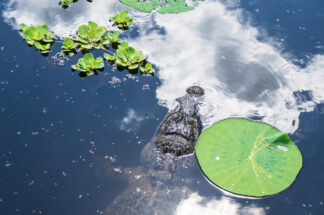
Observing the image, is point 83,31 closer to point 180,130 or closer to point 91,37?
point 91,37

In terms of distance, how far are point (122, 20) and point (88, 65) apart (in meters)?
1.22

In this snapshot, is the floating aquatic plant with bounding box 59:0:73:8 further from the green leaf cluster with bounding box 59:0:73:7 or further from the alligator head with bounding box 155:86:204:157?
the alligator head with bounding box 155:86:204:157

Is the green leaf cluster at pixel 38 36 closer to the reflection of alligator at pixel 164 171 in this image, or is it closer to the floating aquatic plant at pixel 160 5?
the floating aquatic plant at pixel 160 5

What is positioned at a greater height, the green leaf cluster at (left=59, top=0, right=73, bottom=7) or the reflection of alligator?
the green leaf cluster at (left=59, top=0, right=73, bottom=7)

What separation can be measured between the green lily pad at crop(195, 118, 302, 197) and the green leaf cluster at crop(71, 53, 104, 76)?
6.28 ft

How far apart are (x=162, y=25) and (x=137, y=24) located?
43 centimetres

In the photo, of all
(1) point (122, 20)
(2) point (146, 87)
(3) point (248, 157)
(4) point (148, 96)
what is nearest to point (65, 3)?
(1) point (122, 20)

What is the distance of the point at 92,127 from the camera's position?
419 centimetres

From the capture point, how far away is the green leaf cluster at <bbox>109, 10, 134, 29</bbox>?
18.5 ft

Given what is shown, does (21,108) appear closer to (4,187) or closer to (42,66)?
(42,66)

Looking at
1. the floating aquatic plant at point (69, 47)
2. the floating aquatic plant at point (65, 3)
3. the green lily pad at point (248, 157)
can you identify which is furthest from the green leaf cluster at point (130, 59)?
the floating aquatic plant at point (65, 3)

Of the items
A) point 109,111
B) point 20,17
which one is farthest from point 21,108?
point 20,17

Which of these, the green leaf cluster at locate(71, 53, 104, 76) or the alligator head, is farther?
the green leaf cluster at locate(71, 53, 104, 76)

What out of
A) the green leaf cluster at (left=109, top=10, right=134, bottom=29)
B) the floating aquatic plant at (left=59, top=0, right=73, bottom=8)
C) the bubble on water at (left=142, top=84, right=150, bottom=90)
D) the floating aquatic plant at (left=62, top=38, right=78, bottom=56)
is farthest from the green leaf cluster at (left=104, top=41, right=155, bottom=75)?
the floating aquatic plant at (left=59, top=0, right=73, bottom=8)
